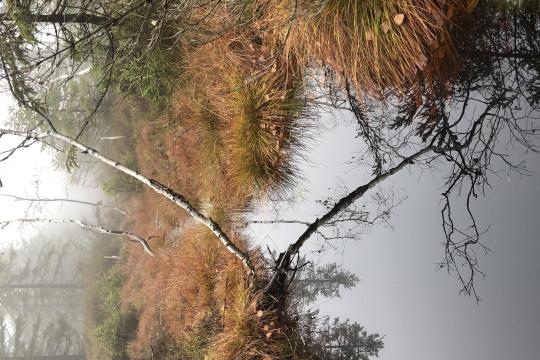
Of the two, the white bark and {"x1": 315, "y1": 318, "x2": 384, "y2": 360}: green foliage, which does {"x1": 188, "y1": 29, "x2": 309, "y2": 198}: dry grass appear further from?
{"x1": 315, "y1": 318, "x2": 384, "y2": 360}: green foliage

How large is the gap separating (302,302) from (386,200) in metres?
1.12

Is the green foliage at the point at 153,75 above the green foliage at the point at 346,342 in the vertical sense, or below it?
above

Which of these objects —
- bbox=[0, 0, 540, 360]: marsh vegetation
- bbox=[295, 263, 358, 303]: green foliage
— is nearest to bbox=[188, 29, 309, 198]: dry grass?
bbox=[0, 0, 540, 360]: marsh vegetation

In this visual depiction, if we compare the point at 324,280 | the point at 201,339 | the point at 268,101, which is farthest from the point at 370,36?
the point at 201,339

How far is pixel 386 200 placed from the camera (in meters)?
3.60

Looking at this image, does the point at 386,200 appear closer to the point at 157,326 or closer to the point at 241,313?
the point at 241,313

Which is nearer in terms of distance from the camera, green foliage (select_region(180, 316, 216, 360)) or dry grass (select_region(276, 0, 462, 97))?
dry grass (select_region(276, 0, 462, 97))

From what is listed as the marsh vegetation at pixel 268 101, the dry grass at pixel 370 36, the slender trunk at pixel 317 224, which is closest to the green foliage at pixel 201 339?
the marsh vegetation at pixel 268 101

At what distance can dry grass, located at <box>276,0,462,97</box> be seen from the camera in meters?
2.38

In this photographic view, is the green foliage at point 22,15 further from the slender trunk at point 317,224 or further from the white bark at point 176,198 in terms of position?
the slender trunk at point 317,224

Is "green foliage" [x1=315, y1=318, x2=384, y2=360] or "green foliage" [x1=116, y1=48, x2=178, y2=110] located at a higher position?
"green foliage" [x1=116, y1=48, x2=178, y2=110]

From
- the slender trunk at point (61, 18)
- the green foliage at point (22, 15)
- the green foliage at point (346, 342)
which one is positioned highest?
the slender trunk at point (61, 18)

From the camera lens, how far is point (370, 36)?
2.48m

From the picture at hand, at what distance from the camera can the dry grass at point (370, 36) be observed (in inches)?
93.5
